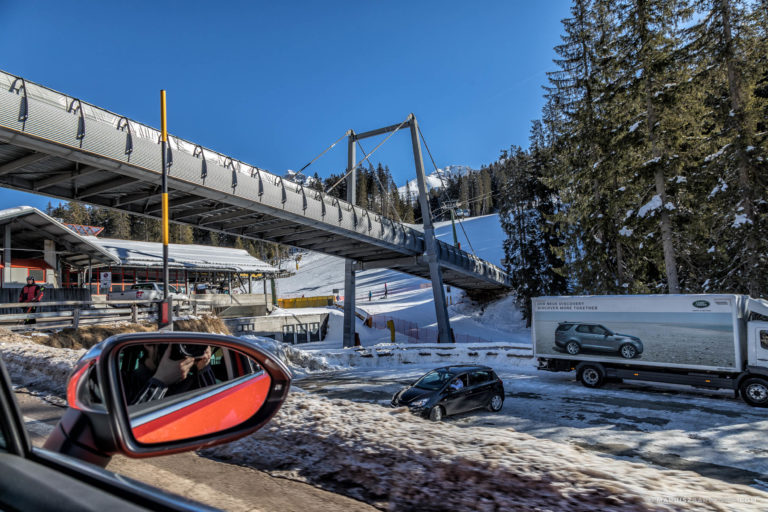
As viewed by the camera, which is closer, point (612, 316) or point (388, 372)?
point (612, 316)

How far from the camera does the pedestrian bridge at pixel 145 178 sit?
14.5 metres

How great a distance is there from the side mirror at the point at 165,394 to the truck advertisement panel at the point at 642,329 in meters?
15.8

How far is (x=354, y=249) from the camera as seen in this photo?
112 feet

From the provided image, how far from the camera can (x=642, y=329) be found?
51.1 feet

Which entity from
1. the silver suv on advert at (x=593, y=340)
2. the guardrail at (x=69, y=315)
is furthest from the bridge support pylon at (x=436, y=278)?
the guardrail at (x=69, y=315)

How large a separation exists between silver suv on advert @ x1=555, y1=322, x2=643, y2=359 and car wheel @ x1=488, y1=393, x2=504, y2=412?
18.2ft

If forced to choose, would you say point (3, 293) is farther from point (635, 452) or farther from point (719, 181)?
point (719, 181)

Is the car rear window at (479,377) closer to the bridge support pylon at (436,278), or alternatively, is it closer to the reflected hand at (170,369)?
the reflected hand at (170,369)

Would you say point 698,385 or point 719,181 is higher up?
point 719,181

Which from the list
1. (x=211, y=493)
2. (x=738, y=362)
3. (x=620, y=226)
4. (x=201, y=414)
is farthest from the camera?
(x=620, y=226)

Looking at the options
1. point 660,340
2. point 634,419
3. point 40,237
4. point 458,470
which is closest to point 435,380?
point 634,419

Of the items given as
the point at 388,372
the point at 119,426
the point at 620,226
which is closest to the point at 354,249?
the point at 388,372

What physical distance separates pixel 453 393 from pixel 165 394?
1061 centimetres

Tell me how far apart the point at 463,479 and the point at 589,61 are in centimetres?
2999
